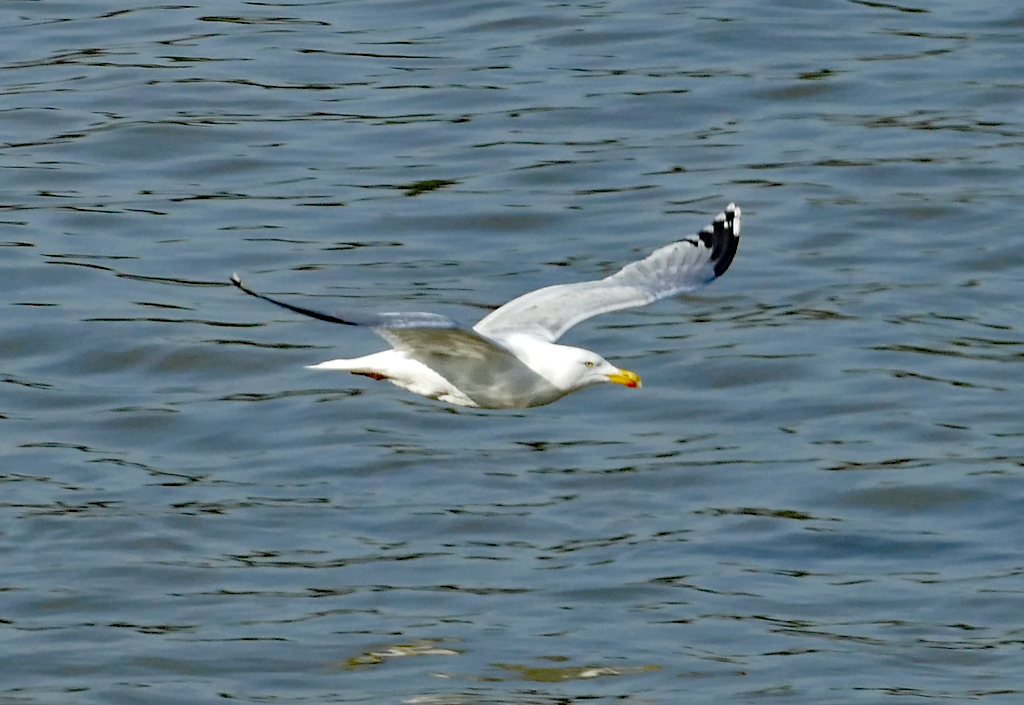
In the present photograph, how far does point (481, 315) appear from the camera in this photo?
53.8ft

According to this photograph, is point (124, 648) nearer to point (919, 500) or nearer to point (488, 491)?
point (488, 491)

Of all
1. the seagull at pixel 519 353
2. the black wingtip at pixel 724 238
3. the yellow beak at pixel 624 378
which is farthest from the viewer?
the black wingtip at pixel 724 238

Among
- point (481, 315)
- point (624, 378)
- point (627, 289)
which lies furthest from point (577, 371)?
point (481, 315)

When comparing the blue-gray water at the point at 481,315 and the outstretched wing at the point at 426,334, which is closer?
the outstretched wing at the point at 426,334

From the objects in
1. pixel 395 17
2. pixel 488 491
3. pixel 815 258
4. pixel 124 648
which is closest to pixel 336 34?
pixel 395 17

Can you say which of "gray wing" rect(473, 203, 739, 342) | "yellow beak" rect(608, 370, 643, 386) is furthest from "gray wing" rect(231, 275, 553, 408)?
"gray wing" rect(473, 203, 739, 342)

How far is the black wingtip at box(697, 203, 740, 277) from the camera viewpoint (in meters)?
12.9

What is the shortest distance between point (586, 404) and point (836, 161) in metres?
4.86

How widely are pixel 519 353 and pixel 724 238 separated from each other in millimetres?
2192

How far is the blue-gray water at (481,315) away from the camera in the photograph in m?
13.1

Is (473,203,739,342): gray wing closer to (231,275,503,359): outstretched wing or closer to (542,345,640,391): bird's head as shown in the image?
(542,345,640,391): bird's head

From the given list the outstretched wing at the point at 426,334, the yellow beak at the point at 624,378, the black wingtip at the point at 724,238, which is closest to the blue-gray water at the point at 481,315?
the yellow beak at the point at 624,378

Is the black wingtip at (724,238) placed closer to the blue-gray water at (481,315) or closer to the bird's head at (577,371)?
the bird's head at (577,371)

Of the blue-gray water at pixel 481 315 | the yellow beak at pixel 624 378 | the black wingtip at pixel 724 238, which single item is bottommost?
the blue-gray water at pixel 481 315
